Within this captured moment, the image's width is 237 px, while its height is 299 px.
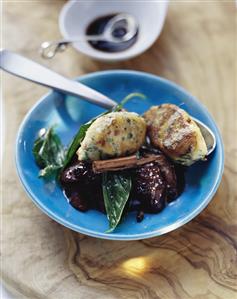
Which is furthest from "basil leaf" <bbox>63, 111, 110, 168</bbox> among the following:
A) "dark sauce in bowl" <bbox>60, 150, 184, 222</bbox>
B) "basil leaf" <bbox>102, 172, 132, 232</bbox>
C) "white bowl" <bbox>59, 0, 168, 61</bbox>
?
"white bowl" <bbox>59, 0, 168, 61</bbox>

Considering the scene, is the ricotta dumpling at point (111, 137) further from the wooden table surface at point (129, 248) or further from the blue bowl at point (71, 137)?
the wooden table surface at point (129, 248)

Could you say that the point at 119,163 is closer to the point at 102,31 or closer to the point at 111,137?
the point at 111,137

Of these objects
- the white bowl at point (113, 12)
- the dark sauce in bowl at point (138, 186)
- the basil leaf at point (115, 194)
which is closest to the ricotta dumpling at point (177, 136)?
the dark sauce in bowl at point (138, 186)

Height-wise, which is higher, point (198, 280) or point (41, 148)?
point (41, 148)

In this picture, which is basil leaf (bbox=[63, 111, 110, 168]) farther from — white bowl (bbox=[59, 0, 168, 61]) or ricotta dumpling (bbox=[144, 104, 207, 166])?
white bowl (bbox=[59, 0, 168, 61])

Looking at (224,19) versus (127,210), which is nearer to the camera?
(127,210)

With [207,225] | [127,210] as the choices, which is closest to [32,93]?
[127,210]

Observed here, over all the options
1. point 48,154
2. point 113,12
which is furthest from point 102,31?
point 48,154

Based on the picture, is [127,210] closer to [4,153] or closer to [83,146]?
[83,146]
